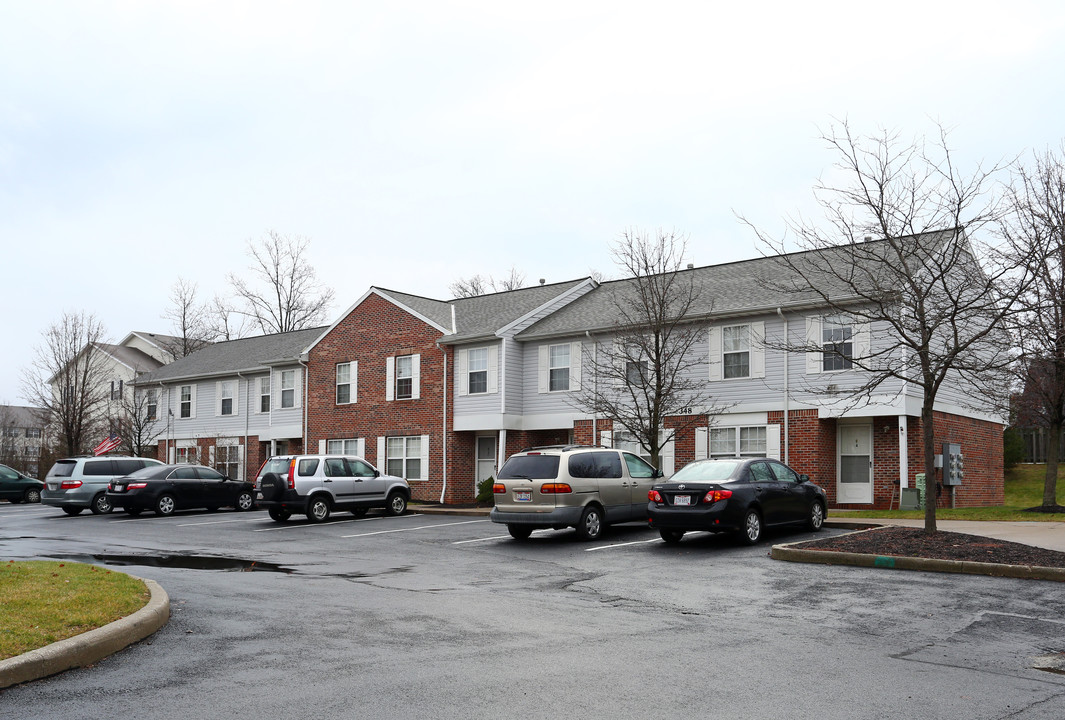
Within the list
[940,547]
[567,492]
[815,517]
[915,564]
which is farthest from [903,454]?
[915,564]

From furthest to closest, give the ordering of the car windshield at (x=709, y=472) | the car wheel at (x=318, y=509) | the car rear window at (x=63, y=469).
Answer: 1. the car rear window at (x=63, y=469)
2. the car wheel at (x=318, y=509)
3. the car windshield at (x=709, y=472)

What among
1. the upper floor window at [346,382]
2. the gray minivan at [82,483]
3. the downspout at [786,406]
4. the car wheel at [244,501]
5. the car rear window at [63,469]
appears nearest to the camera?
the downspout at [786,406]

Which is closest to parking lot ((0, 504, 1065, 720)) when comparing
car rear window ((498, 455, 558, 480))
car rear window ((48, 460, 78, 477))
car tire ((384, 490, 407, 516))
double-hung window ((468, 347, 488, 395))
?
car rear window ((498, 455, 558, 480))

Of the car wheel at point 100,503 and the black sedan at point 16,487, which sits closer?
the car wheel at point 100,503

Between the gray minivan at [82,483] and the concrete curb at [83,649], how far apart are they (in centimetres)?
2109

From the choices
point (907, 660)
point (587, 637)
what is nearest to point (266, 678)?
point (587, 637)

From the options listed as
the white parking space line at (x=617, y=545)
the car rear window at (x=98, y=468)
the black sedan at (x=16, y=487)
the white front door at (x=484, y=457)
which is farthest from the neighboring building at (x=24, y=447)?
the white parking space line at (x=617, y=545)

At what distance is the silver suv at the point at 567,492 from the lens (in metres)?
17.0

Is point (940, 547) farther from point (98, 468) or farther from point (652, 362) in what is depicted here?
point (98, 468)

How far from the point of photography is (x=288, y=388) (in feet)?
123

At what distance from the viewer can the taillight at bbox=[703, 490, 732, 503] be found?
15422 mm

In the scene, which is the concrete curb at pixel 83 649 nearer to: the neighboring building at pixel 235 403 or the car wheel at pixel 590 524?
the car wheel at pixel 590 524

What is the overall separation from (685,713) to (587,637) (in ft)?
8.45

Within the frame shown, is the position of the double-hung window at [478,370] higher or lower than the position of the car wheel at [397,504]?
higher
